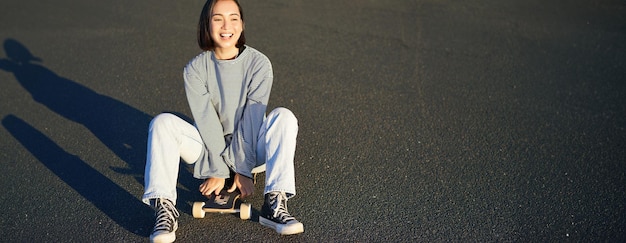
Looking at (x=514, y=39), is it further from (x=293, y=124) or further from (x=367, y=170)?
(x=293, y=124)

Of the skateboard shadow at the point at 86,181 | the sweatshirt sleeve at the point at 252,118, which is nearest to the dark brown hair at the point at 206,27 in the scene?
the sweatshirt sleeve at the point at 252,118

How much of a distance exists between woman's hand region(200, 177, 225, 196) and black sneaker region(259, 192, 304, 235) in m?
0.35

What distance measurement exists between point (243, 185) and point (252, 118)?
16.1 inches

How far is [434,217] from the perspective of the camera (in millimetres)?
3658

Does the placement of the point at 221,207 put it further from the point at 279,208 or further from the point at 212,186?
the point at 279,208

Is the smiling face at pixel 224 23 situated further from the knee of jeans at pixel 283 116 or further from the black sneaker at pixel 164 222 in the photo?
the black sneaker at pixel 164 222

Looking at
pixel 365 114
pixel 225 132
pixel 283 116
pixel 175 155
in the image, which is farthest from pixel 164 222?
pixel 365 114

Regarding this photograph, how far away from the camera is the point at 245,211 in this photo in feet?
11.6

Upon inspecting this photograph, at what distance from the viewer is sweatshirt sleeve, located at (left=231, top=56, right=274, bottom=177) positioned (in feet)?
Answer: 11.7

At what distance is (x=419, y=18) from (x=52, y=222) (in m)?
4.70

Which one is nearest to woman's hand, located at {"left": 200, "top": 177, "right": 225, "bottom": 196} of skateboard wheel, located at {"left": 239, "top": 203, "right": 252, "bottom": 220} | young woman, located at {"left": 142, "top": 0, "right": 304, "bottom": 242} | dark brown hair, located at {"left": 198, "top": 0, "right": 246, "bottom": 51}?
young woman, located at {"left": 142, "top": 0, "right": 304, "bottom": 242}

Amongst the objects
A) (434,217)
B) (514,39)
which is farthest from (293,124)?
(514,39)

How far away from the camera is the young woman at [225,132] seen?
3.36m

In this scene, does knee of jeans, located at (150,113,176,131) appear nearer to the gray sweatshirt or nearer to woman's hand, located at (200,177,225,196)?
the gray sweatshirt
